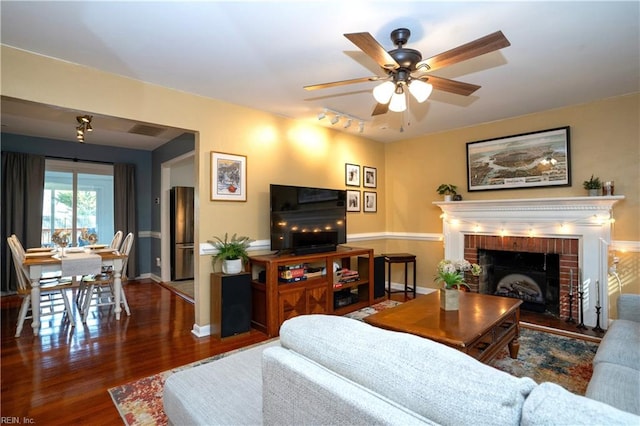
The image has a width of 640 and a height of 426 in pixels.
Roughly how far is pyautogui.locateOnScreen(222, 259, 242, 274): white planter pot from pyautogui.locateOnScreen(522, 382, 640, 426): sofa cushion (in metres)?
2.93

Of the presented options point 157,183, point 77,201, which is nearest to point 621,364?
point 157,183

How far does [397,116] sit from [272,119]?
1664 millimetres

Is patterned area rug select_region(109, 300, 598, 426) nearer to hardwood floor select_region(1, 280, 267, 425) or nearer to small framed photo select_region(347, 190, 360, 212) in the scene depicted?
hardwood floor select_region(1, 280, 267, 425)

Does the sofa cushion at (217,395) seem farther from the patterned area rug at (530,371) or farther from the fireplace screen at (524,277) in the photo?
the fireplace screen at (524,277)

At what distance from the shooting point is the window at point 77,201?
5.57 metres

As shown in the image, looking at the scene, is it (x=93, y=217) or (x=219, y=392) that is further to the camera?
(x=93, y=217)

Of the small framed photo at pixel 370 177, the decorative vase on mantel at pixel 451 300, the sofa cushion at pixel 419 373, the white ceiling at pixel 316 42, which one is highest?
the white ceiling at pixel 316 42

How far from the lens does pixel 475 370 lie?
770mm

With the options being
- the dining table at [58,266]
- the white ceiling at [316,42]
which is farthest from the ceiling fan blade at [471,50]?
the dining table at [58,266]

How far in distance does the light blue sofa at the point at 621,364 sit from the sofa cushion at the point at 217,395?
5.11ft

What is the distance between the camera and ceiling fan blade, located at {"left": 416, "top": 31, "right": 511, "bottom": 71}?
1.64 meters

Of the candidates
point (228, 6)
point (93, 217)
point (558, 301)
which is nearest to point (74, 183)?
point (93, 217)

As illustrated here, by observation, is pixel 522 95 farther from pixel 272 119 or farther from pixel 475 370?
pixel 475 370

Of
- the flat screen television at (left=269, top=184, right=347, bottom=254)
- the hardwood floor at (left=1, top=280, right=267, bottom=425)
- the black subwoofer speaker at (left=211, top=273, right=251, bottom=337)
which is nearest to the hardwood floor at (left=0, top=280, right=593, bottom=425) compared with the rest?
the hardwood floor at (left=1, top=280, right=267, bottom=425)
